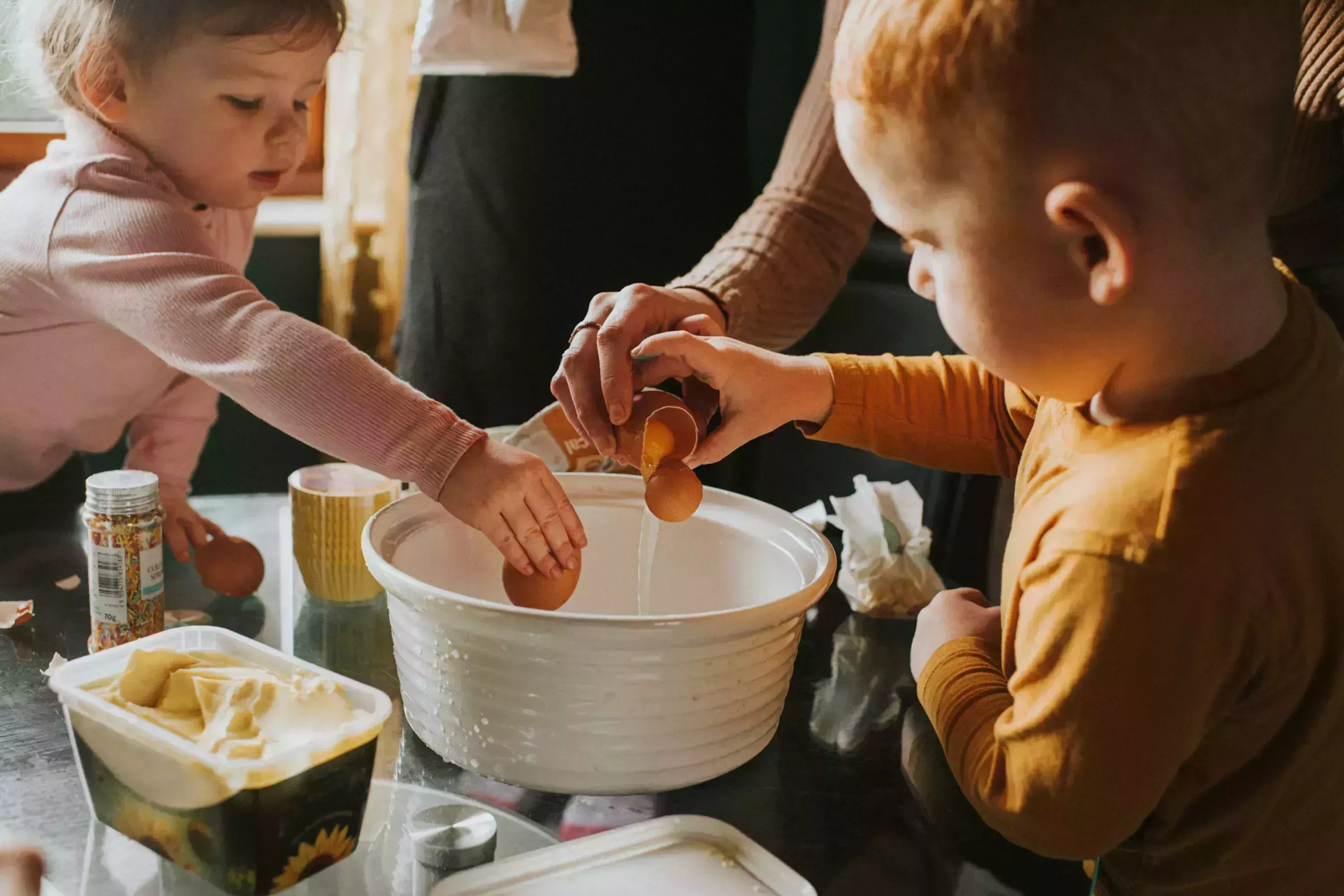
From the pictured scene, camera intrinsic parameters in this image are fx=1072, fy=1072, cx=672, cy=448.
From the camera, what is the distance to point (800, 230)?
983 millimetres

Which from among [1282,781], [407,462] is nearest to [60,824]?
[407,462]

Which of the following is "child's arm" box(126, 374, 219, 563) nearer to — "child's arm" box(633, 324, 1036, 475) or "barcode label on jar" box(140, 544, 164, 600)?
"barcode label on jar" box(140, 544, 164, 600)

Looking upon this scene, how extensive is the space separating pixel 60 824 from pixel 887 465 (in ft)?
2.65

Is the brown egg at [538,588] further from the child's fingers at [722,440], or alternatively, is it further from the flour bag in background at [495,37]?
the flour bag in background at [495,37]

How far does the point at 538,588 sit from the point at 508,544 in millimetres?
36

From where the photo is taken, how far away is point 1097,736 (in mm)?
487

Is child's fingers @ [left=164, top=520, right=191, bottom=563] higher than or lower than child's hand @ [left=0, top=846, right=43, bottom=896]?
lower

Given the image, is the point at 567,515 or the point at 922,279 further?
the point at 567,515

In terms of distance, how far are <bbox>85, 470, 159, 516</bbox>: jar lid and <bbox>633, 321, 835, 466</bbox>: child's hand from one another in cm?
36

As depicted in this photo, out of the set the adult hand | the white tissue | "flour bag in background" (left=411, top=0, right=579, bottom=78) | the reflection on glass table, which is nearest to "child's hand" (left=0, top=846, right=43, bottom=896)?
the reflection on glass table

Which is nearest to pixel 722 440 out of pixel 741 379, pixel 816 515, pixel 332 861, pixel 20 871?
pixel 741 379

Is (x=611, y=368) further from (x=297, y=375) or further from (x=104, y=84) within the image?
(x=104, y=84)

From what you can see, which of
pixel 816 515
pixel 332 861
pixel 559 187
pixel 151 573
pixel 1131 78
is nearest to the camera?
pixel 1131 78

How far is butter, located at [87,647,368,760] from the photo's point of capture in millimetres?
546
